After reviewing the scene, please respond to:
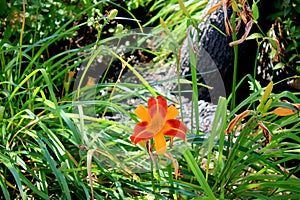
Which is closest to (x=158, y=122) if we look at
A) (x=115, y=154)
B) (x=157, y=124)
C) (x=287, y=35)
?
(x=157, y=124)

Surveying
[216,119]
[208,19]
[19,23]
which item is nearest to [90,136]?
[216,119]

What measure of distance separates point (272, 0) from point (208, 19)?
0.53 meters

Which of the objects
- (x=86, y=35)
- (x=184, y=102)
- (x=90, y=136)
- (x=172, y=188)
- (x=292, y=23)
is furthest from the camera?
(x=86, y=35)

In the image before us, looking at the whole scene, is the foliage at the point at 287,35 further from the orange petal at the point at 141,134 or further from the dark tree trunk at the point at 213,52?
the orange petal at the point at 141,134

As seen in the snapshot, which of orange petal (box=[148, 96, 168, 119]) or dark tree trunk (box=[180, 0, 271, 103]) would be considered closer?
orange petal (box=[148, 96, 168, 119])

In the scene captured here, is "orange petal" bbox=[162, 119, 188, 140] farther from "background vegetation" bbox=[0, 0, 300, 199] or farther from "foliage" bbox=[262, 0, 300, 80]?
"foliage" bbox=[262, 0, 300, 80]

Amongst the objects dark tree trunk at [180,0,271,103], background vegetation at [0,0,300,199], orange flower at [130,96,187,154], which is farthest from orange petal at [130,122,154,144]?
dark tree trunk at [180,0,271,103]

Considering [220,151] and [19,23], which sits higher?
[19,23]

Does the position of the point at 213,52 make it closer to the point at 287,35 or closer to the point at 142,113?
the point at 287,35

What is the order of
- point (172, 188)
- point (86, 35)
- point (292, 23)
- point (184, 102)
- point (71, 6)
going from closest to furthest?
point (172, 188), point (184, 102), point (71, 6), point (292, 23), point (86, 35)

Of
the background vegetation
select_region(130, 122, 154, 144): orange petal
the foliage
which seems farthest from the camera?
the foliage

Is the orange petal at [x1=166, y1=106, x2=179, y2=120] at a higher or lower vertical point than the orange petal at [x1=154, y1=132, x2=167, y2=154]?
higher

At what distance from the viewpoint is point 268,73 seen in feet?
10.9

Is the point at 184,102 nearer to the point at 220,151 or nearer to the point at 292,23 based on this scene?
the point at 220,151
